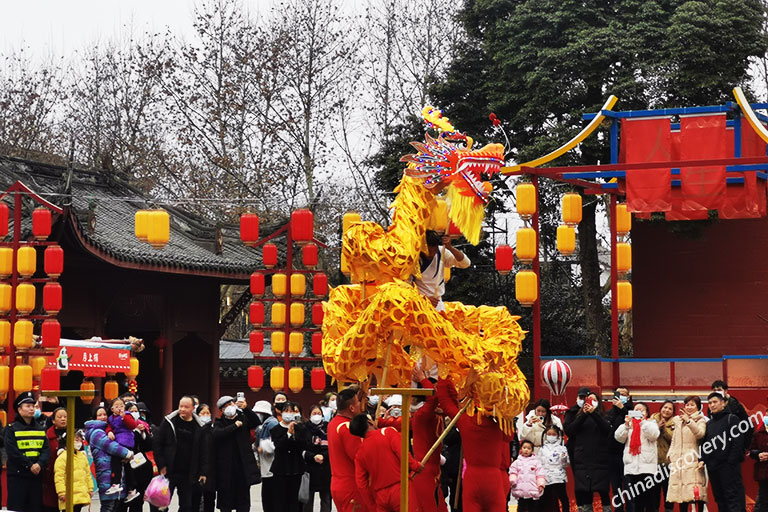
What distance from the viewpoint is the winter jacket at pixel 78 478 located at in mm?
11398

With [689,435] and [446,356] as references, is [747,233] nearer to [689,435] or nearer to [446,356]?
[689,435]

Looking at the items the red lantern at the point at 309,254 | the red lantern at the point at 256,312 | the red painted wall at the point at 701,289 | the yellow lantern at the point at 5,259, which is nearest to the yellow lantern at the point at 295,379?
the red lantern at the point at 256,312

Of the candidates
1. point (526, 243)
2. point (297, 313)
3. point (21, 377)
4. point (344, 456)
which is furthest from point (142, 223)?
point (344, 456)

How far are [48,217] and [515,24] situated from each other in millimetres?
10551

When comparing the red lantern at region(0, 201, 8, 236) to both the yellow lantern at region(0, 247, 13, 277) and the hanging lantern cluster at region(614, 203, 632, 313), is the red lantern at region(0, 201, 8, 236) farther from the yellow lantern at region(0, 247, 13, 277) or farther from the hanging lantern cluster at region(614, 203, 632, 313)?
the hanging lantern cluster at region(614, 203, 632, 313)

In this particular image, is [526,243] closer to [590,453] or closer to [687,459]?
[590,453]

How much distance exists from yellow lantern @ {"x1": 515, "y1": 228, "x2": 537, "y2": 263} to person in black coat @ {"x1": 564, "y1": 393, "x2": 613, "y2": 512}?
5.96 meters

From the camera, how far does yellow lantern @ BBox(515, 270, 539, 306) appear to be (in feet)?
61.9

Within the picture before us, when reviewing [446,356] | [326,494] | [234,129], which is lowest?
[326,494]

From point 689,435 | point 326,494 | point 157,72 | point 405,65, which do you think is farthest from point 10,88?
point 689,435

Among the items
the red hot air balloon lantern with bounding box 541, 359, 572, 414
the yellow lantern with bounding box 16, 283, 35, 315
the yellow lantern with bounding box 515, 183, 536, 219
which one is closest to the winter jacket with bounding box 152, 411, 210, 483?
the red hot air balloon lantern with bounding box 541, 359, 572, 414

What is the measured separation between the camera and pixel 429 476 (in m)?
10.1

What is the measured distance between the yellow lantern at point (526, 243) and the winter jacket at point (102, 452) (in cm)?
808

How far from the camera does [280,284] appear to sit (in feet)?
71.2
